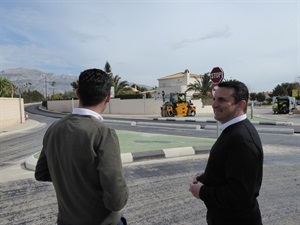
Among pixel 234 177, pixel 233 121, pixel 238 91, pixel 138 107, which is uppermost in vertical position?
pixel 238 91

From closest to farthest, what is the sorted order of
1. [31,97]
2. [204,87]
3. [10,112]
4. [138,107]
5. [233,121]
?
1. [233,121]
2. [10,112]
3. [138,107]
4. [204,87]
5. [31,97]

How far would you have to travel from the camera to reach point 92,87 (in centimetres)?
211

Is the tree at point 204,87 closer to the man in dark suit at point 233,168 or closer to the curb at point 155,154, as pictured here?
the curb at point 155,154

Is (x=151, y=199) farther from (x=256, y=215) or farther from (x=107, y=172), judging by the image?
(x=107, y=172)

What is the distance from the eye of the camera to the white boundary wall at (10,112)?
2281cm

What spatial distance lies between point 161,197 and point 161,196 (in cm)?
6

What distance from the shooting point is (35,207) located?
494 cm

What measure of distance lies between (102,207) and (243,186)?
100 cm

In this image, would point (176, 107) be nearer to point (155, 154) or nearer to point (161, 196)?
point (155, 154)

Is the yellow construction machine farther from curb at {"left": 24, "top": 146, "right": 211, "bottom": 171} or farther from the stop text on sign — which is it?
curb at {"left": 24, "top": 146, "right": 211, "bottom": 171}

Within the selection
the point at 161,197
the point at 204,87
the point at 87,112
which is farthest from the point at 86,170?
the point at 204,87

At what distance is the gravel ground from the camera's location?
4434 millimetres

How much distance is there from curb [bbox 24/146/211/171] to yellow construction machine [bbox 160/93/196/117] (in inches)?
804

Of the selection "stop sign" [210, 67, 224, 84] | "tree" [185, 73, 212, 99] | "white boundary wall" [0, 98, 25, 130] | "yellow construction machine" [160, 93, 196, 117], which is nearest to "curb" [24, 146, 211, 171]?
"stop sign" [210, 67, 224, 84]
